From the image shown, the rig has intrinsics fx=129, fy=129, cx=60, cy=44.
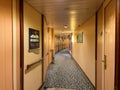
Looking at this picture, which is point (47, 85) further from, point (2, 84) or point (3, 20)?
point (3, 20)

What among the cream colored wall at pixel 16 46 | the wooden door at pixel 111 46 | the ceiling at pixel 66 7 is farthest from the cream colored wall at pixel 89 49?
the cream colored wall at pixel 16 46

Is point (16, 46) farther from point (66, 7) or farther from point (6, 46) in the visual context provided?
point (66, 7)

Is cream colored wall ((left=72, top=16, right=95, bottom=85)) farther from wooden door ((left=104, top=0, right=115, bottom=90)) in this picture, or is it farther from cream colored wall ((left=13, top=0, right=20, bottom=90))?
cream colored wall ((left=13, top=0, right=20, bottom=90))

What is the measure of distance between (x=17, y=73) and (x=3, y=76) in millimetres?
443

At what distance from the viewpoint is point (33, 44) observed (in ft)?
11.1

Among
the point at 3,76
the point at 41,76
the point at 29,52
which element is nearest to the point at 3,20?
the point at 3,76

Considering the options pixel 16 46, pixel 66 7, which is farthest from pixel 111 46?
pixel 16 46

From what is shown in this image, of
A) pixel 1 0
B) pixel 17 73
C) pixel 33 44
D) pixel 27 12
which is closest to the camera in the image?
pixel 1 0

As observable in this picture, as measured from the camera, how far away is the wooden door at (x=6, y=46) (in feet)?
6.47

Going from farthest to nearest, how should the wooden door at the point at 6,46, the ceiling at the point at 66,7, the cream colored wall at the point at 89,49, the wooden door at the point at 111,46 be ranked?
1. the cream colored wall at the point at 89,49
2. the ceiling at the point at 66,7
3. the wooden door at the point at 111,46
4. the wooden door at the point at 6,46

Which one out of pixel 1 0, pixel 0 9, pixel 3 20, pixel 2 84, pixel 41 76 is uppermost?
pixel 1 0

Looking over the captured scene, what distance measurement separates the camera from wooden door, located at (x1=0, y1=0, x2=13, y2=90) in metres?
1.97

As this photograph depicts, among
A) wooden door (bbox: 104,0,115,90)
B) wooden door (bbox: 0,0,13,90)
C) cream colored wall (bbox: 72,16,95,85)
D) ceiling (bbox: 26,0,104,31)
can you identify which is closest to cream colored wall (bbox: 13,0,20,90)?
wooden door (bbox: 0,0,13,90)

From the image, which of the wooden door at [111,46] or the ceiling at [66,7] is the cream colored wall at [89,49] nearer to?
the ceiling at [66,7]
